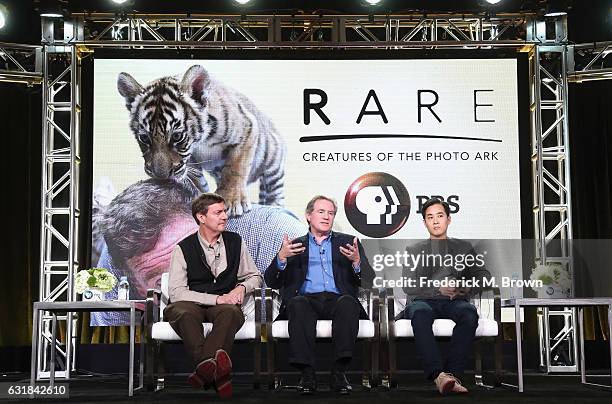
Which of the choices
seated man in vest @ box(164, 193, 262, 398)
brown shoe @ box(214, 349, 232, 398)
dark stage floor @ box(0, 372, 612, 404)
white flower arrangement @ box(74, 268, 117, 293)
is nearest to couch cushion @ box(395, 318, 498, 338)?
dark stage floor @ box(0, 372, 612, 404)

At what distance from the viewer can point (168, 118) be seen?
651cm

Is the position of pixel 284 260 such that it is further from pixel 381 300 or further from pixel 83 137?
pixel 83 137

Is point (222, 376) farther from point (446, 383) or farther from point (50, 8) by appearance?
point (50, 8)

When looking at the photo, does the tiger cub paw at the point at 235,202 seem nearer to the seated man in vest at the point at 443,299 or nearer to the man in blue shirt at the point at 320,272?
the man in blue shirt at the point at 320,272

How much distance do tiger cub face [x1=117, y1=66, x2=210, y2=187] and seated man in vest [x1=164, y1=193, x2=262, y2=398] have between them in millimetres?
1664

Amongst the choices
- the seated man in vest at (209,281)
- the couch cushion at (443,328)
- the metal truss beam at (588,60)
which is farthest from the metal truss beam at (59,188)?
the metal truss beam at (588,60)

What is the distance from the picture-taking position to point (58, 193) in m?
6.57

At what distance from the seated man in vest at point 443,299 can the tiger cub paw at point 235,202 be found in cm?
158

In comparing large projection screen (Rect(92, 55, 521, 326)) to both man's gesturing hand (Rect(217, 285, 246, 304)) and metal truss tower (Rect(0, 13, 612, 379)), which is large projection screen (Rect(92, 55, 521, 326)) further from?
man's gesturing hand (Rect(217, 285, 246, 304))

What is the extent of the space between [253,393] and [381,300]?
906 mm

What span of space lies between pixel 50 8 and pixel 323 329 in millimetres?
3267

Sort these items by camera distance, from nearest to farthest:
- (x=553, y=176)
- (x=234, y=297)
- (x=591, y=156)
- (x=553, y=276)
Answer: (x=234, y=297), (x=553, y=276), (x=553, y=176), (x=591, y=156)

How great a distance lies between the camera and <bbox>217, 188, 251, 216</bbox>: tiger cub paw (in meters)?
6.44

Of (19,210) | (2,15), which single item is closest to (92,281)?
(19,210)
